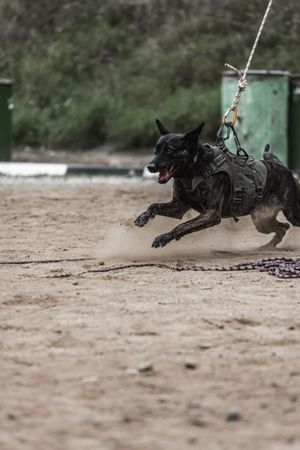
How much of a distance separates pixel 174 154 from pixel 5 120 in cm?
883

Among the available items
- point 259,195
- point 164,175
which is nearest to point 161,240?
point 164,175

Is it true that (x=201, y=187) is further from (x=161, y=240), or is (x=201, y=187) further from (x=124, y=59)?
(x=124, y=59)

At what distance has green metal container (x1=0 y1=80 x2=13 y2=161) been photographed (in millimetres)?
16562

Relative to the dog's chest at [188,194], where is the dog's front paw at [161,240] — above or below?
below

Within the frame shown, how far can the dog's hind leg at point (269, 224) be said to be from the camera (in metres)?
8.90

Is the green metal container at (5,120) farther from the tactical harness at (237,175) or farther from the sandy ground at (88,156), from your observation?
the tactical harness at (237,175)

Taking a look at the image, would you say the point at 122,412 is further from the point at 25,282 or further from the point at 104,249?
the point at 104,249

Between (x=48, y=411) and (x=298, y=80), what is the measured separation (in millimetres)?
11540

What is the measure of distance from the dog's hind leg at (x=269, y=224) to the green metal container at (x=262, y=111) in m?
5.99

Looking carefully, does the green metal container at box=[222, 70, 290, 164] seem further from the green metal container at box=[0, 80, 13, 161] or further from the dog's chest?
the dog's chest

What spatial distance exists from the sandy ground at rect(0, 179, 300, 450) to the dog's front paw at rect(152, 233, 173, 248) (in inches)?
8.8

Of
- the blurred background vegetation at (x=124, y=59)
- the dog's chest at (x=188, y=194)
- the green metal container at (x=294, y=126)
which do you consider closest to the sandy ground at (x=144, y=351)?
the dog's chest at (x=188, y=194)

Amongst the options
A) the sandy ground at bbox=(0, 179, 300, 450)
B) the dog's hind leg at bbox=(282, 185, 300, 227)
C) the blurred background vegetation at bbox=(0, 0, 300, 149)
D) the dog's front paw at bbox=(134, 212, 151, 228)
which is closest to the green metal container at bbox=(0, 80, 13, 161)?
the blurred background vegetation at bbox=(0, 0, 300, 149)

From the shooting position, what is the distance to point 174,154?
26.7ft
